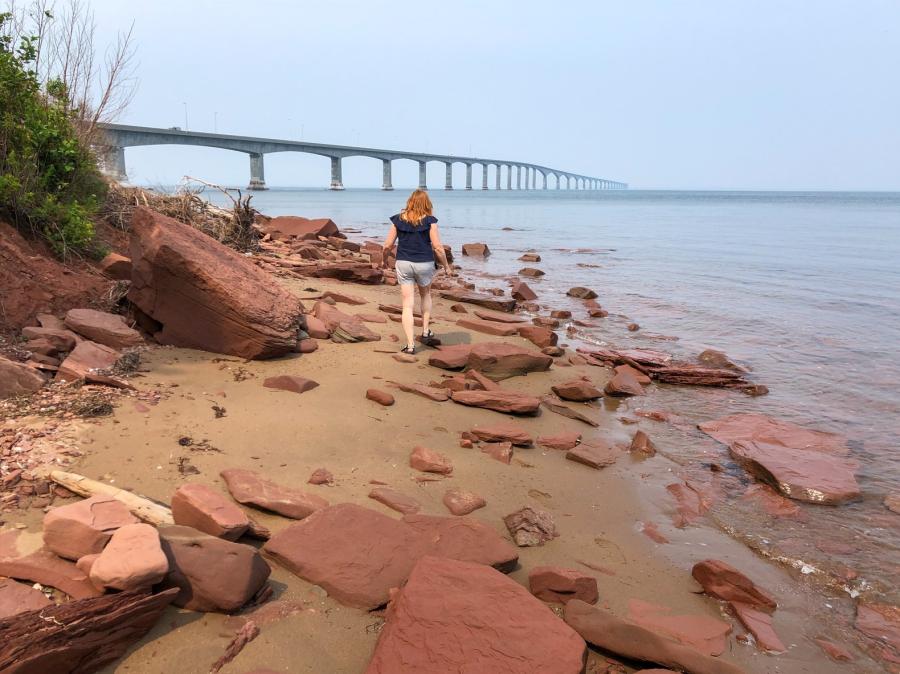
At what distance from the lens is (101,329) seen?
18.1ft

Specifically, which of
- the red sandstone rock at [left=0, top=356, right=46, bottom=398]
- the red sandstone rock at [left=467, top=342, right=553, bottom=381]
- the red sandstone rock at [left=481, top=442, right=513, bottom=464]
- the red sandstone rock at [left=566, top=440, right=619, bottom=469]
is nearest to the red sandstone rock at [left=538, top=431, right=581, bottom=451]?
the red sandstone rock at [left=566, top=440, right=619, bottom=469]

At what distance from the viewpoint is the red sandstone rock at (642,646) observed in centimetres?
255

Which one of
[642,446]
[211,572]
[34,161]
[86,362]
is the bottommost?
[642,446]

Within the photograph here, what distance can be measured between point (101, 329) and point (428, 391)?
310cm

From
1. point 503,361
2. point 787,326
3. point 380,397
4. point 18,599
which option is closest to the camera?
point 18,599

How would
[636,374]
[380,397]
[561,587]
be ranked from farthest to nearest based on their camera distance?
[636,374] < [380,397] < [561,587]

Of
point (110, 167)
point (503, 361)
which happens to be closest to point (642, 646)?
point (503, 361)

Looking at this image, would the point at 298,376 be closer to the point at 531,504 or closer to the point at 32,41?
the point at 531,504

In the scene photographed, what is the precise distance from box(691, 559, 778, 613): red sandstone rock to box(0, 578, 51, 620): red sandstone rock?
3234 millimetres

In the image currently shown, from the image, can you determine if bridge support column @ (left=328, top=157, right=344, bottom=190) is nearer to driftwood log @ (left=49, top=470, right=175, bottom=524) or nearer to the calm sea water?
the calm sea water

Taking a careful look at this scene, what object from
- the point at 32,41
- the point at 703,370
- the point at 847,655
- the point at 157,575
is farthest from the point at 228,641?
the point at 32,41

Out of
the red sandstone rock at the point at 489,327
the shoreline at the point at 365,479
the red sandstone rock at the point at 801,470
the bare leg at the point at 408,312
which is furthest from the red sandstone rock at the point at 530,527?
the red sandstone rock at the point at 489,327

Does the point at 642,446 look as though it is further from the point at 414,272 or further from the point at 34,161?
the point at 34,161

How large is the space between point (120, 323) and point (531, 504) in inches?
172
